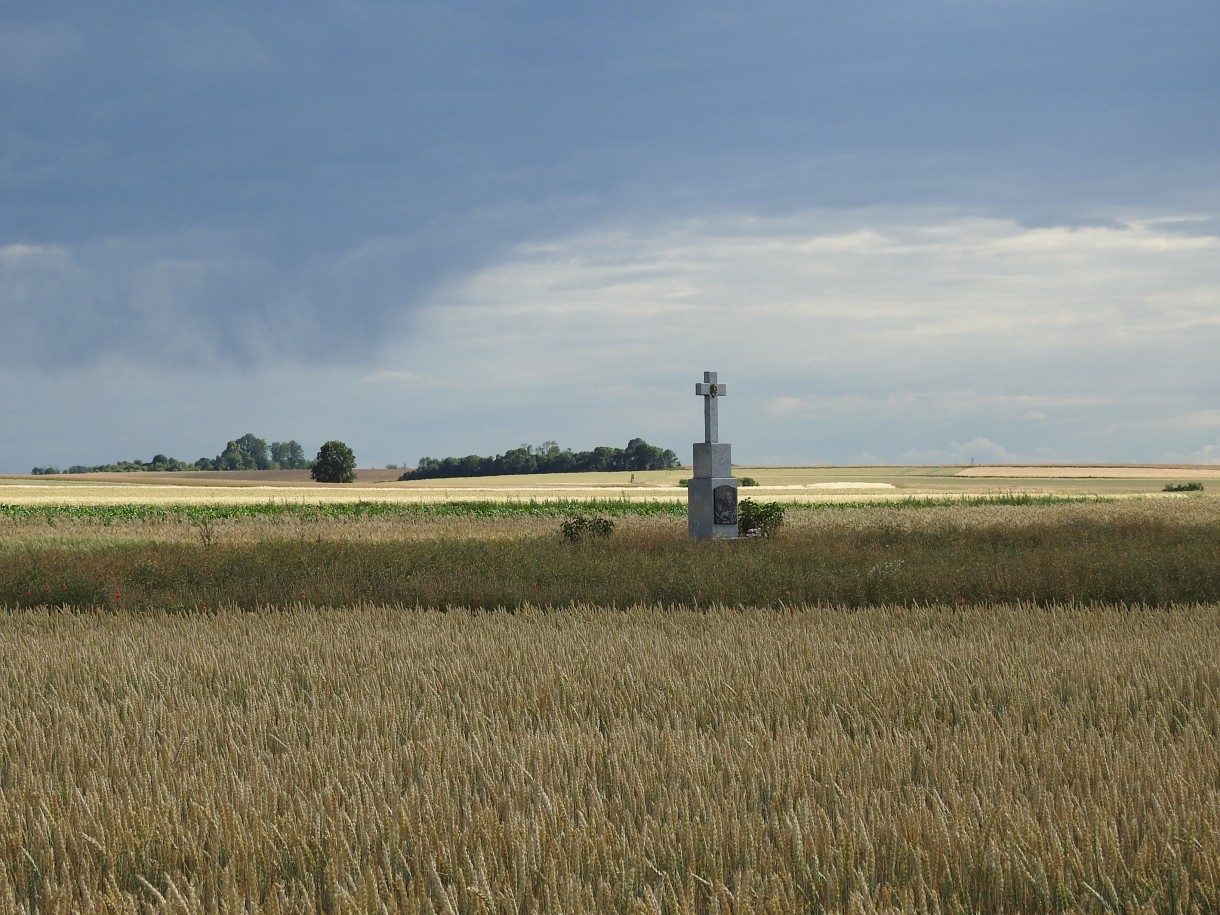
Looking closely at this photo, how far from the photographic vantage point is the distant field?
5062 cm

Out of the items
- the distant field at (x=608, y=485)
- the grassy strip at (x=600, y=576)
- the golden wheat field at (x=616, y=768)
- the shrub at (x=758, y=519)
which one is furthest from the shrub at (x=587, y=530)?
the distant field at (x=608, y=485)

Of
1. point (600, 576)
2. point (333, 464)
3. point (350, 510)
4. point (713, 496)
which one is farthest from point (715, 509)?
point (333, 464)

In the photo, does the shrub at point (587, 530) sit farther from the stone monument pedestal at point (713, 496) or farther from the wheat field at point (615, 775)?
the wheat field at point (615, 775)

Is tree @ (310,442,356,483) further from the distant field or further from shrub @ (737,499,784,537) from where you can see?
shrub @ (737,499,784,537)

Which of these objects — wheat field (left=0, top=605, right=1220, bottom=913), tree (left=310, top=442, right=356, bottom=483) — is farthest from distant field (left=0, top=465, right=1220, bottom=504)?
wheat field (left=0, top=605, right=1220, bottom=913)

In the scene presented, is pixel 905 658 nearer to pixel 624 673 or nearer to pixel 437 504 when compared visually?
pixel 624 673

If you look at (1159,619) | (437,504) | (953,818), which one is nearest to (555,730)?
(953,818)

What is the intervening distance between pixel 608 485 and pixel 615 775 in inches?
2511

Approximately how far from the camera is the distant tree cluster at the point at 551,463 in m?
95.1

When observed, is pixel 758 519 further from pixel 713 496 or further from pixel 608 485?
pixel 608 485

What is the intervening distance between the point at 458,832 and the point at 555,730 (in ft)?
5.89

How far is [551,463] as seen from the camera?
311ft

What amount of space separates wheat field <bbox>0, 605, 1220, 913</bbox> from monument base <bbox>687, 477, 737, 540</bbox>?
1346 centimetres

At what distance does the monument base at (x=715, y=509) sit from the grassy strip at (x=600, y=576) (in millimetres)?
4100
